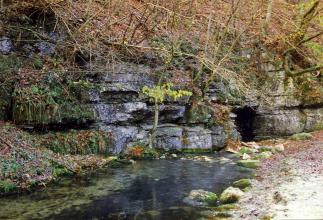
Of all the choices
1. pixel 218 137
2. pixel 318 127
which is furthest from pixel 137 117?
pixel 318 127

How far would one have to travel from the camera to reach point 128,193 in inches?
387

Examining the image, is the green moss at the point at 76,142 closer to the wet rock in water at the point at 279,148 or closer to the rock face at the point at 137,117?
the rock face at the point at 137,117

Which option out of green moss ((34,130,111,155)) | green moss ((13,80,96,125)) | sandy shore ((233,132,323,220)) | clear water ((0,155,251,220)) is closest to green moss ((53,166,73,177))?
clear water ((0,155,251,220))

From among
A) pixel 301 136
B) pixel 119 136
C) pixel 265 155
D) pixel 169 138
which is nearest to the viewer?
pixel 265 155

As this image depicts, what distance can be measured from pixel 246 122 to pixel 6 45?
11.5m

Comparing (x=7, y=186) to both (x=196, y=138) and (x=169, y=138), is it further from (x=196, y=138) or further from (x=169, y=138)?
(x=196, y=138)

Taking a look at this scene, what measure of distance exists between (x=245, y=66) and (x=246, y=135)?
3.46m

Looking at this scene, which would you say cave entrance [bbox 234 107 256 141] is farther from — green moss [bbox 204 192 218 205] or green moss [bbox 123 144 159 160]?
green moss [bbox 204 192 218 205]

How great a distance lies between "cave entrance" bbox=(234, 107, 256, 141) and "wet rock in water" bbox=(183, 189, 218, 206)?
9.50 meters

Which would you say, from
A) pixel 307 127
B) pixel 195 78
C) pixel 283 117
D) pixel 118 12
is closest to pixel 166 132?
pixel 195 78

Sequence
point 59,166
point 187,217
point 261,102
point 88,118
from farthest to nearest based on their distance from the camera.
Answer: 1. point 261,102
2. point 88,118
3. point 59,166
4. point 187,217

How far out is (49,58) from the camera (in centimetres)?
1420

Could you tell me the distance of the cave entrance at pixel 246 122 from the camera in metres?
18.7

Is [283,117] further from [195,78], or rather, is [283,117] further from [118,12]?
[118,12]
